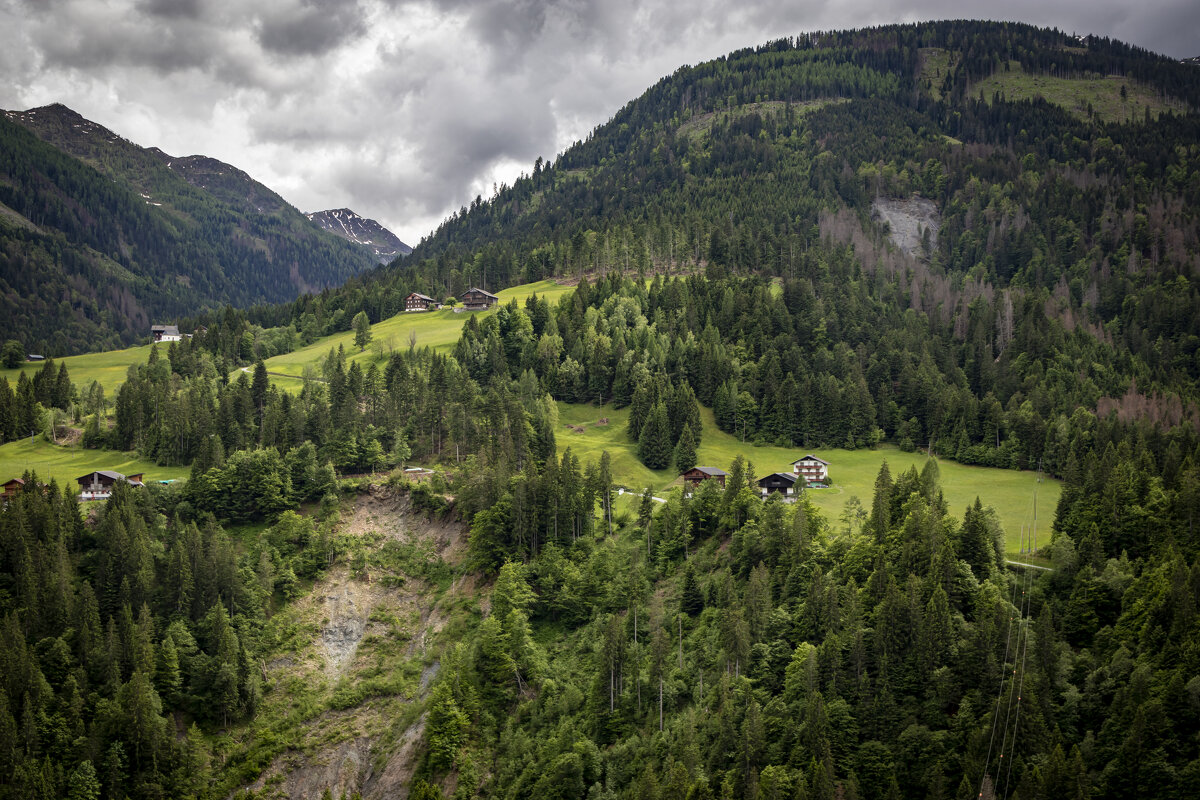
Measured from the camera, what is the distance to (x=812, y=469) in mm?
122375

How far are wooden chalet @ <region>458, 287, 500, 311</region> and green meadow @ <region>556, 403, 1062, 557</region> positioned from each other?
162 feet

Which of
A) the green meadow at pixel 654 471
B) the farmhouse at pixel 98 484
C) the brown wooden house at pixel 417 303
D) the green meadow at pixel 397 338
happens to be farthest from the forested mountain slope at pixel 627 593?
the brown wooden house at pixel 417 303

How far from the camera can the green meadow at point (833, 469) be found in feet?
361

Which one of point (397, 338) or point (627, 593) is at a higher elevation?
point (397, 338)

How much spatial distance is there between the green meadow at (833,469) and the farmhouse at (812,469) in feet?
6.54

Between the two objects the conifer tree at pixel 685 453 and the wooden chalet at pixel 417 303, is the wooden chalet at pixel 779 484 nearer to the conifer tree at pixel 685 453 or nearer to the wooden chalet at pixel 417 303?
the conifer tree at pixel 685 453

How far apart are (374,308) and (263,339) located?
89.2ft

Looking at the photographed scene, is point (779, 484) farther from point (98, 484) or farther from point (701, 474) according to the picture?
point (98, 484)

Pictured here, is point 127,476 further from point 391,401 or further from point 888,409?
point 888,409

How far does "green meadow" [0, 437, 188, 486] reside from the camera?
381 ft

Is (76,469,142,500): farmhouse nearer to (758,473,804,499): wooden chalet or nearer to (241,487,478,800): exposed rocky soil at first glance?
(241,487,478,800): exposed rocky soil

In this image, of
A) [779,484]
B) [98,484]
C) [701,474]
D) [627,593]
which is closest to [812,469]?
[779,484]

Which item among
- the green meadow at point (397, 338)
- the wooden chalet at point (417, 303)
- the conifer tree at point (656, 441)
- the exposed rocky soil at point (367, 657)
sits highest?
the wooden chalet at point (417, 303)

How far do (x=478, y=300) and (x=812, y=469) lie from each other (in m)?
89.6
